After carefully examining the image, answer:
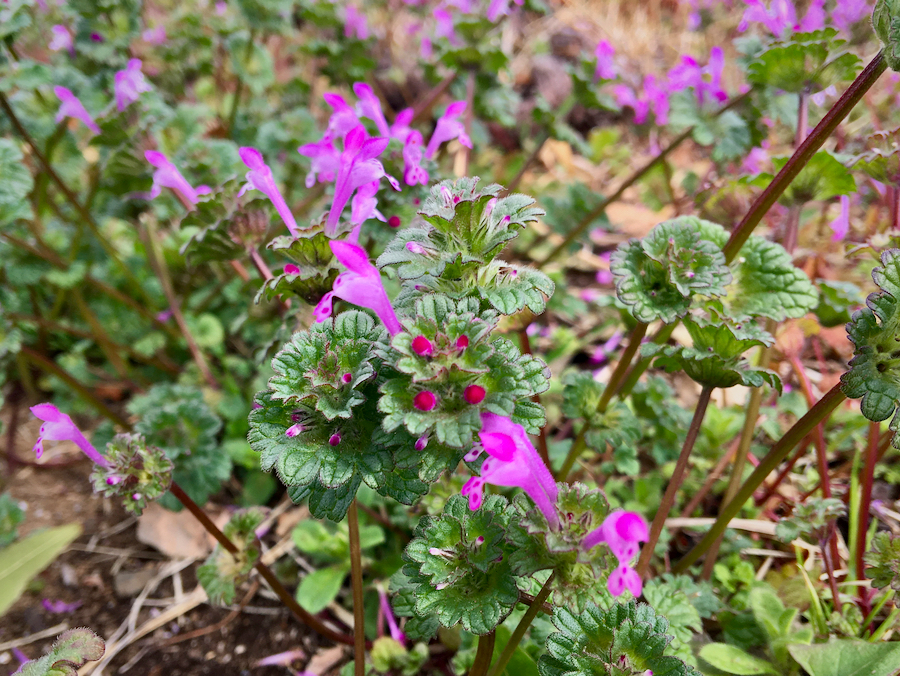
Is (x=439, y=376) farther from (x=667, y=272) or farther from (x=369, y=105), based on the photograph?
(x=369, y=105)

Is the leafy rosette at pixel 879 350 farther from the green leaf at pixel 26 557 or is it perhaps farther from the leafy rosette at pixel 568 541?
the green leaf at pixel 26 557

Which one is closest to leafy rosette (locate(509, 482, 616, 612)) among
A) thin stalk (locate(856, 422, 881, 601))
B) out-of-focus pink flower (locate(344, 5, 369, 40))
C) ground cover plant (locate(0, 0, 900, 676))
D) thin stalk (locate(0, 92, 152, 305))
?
ground cover plant (locate(0, 0, 900, 676))

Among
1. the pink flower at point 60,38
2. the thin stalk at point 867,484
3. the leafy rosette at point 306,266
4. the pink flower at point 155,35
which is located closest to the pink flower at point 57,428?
the leafy rosette at point 306,266

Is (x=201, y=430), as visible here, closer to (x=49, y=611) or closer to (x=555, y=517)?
(x=49, y=611)

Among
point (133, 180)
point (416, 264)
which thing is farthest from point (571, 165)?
point (416, 264)

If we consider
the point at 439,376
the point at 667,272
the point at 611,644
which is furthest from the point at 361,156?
the point at 611,644

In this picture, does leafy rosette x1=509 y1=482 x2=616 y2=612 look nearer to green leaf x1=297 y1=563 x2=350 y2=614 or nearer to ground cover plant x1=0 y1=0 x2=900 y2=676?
ground cover plant x1=0 y1=0 x2=900 y2=676
